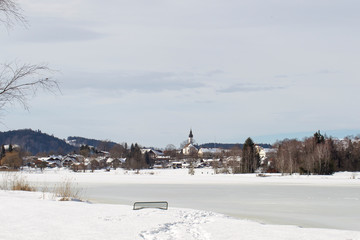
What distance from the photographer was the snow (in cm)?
724

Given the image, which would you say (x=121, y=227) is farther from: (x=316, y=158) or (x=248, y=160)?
(x=248, y=160)

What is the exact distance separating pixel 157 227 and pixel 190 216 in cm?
247

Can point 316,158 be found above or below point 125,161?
above

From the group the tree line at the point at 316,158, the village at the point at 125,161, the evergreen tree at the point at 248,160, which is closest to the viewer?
the tree line at the point at 316,158

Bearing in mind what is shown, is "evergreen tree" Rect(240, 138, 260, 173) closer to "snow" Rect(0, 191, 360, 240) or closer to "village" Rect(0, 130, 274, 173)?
"village" Rect(0, 130, 274, 173)

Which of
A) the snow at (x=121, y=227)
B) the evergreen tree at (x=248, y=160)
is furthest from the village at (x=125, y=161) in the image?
the snow at (x=121, y=227)

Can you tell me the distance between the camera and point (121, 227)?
8102mm

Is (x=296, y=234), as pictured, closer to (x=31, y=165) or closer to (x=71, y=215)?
(x=71, y=215)

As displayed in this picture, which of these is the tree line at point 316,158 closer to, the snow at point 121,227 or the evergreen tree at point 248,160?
the evergreen tree at point 248,160

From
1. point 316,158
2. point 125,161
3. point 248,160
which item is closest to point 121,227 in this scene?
point 316,158

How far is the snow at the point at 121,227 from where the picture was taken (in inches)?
285

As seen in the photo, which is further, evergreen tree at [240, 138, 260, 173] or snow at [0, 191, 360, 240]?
evergreen tree at [240, 138, 260, 173]

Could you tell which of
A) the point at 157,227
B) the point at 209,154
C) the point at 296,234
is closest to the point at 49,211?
the point at 157,227

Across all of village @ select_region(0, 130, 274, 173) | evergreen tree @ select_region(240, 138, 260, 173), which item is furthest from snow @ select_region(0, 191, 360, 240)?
evergreen tree @ select_region(240, 138, 260, 173)
